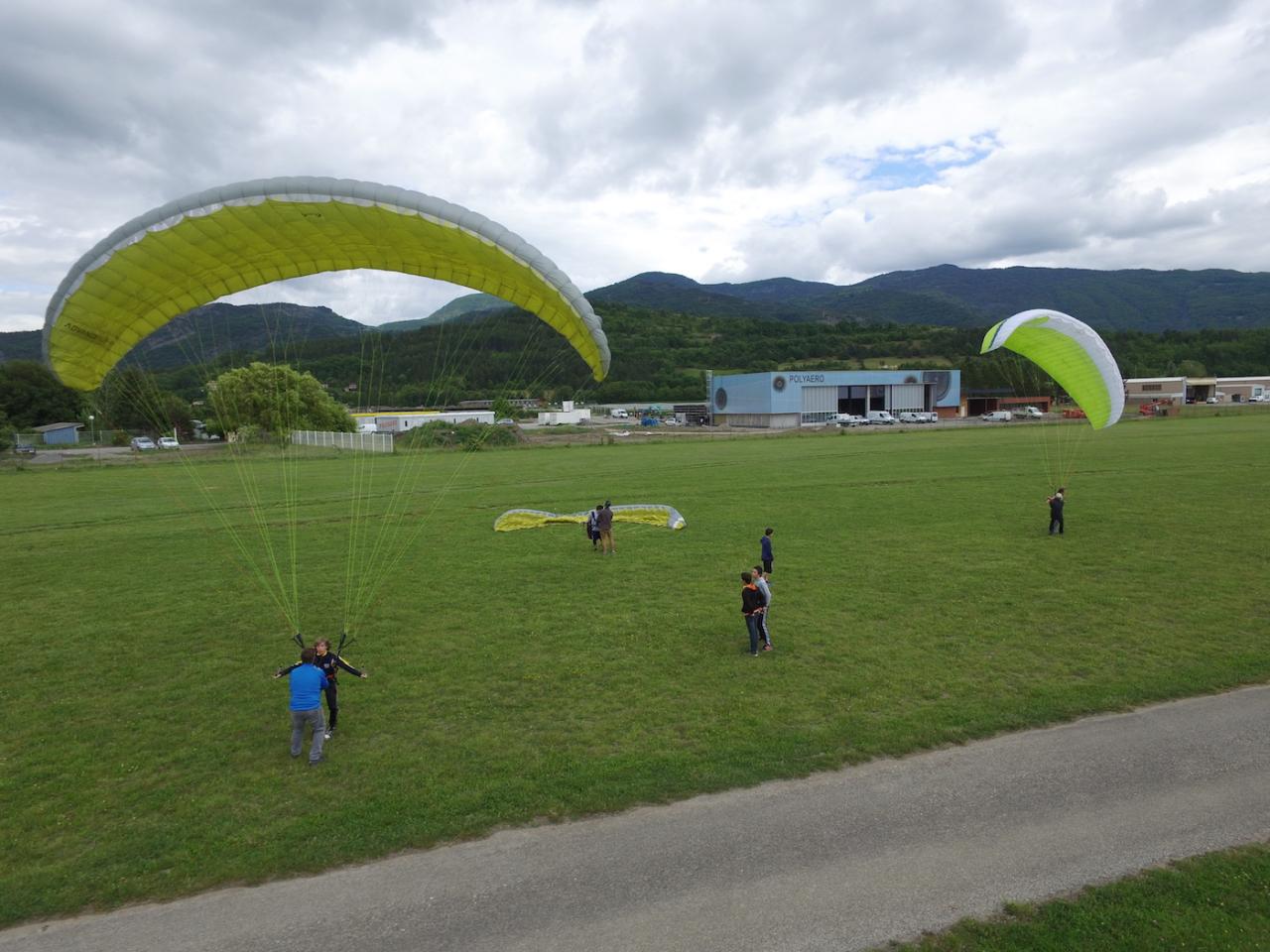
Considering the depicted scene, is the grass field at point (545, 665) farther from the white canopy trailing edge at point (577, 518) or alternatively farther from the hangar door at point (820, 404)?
the hangar door at point (820, 404)

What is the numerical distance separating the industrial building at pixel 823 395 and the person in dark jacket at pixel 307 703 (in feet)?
233

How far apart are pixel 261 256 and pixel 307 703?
17.1ft

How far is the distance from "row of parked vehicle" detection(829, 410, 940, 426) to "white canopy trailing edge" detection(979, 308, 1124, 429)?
52.8 metres

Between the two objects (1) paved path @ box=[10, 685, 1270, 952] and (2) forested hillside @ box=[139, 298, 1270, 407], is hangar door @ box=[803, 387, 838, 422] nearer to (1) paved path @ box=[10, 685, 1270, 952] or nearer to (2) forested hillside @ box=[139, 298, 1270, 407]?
(2) forested hillside @ box=[139, 298, 1270, 407]

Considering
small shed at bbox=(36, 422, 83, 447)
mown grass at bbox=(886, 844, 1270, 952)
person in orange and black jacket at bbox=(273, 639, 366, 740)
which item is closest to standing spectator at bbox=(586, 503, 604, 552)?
person in orange and black jacket at bbox=(273, 639, 366, 740)

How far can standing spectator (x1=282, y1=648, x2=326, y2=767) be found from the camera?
664 cm

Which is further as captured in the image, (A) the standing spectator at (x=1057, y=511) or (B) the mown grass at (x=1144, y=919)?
(A) the standing spectator at (x=1057, y=511)

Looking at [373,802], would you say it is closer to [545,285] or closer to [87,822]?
[87,822]

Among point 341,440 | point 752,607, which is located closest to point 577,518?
point 752,607

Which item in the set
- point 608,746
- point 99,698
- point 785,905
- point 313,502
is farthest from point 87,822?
point 313,502

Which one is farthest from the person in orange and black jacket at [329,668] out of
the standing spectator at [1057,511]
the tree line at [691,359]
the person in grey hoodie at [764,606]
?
the tree line at [691,359]

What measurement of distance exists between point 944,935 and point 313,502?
78.3ft

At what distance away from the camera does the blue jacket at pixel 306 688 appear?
664cm

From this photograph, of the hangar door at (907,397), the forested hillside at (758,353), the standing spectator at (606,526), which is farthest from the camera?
the forested hillside at (758,353)
